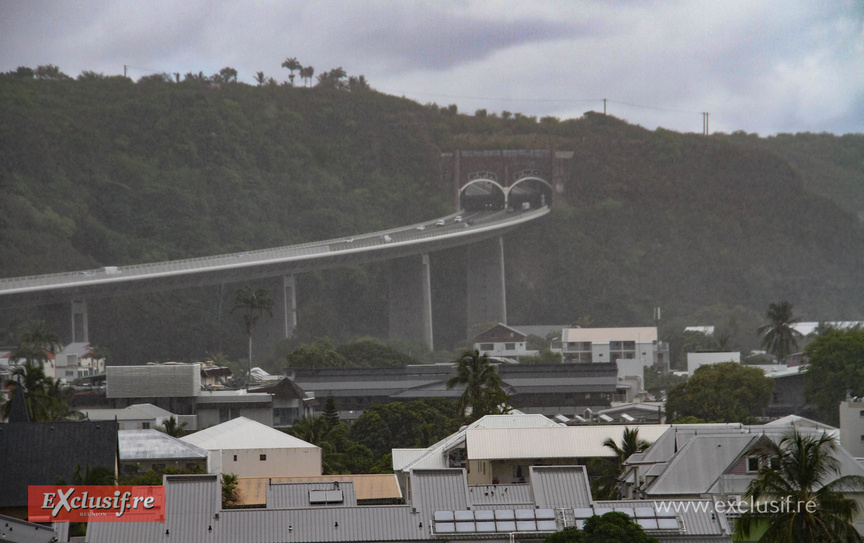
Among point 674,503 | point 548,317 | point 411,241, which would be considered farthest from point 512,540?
point 548,317

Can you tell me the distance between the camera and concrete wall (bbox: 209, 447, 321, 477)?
51625 mm

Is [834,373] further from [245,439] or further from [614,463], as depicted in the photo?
[245,439]

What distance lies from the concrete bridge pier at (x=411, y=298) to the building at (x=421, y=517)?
121776 mm

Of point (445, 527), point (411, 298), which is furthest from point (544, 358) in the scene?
point (445, 527)

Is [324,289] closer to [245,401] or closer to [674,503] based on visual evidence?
[245,401]

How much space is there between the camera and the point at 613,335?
129 meters

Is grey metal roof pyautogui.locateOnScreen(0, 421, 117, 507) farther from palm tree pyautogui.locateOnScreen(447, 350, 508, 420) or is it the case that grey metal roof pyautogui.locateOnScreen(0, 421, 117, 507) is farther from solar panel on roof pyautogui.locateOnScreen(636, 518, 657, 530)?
palm tree pyautogui.locateOnScreen(447, 350, 508, 420)

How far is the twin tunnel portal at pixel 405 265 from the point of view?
384 feet

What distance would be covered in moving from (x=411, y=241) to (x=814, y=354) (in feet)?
239

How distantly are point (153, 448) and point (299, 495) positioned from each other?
2155 cm

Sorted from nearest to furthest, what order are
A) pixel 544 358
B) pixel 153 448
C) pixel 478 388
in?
pixel 153 448 < pixel 478 388 < pixel 544 358

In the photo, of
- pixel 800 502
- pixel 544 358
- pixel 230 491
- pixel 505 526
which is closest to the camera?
pixel 800 502

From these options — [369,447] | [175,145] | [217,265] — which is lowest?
[369,447]

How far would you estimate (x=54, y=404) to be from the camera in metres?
61.4
